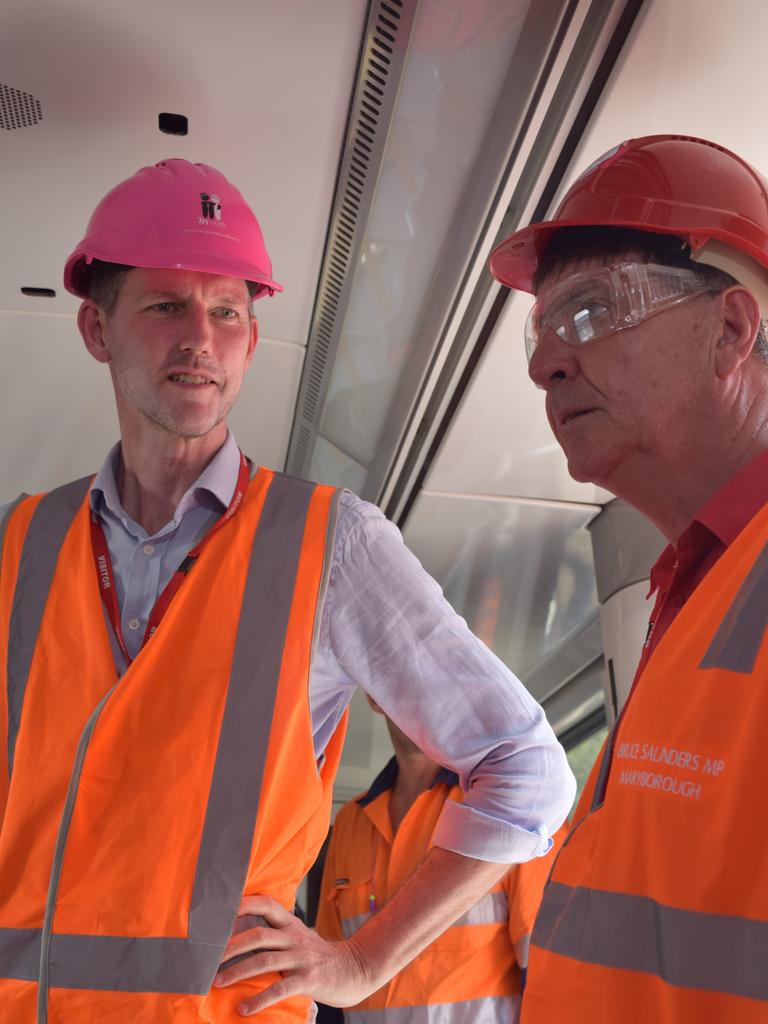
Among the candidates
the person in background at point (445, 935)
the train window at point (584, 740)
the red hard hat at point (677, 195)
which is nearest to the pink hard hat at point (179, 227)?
the red hard hat at point (677, 195)

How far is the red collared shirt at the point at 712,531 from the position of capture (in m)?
1.43

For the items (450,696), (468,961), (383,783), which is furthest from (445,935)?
(450,696)

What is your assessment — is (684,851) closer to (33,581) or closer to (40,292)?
(33,581)

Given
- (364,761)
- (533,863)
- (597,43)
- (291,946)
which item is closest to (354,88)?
(597,43)

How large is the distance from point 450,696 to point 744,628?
94 cm

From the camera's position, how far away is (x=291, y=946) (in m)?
1.85

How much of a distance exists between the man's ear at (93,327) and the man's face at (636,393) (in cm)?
103

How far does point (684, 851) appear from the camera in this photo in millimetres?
1048

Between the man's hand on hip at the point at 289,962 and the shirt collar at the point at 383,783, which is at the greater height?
the man's hand on hip at the point at 289,962

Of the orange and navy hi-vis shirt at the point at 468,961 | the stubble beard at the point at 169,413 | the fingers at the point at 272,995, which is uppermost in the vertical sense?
the stubble beard at the point at 169,413

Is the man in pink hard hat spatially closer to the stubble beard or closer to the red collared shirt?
the stubble beard

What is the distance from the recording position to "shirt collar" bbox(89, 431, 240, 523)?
2.05 meters

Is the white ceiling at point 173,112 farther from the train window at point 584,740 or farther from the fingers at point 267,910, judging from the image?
the train window at point 584,740

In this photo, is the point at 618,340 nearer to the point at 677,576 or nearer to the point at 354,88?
the point at 677,576
